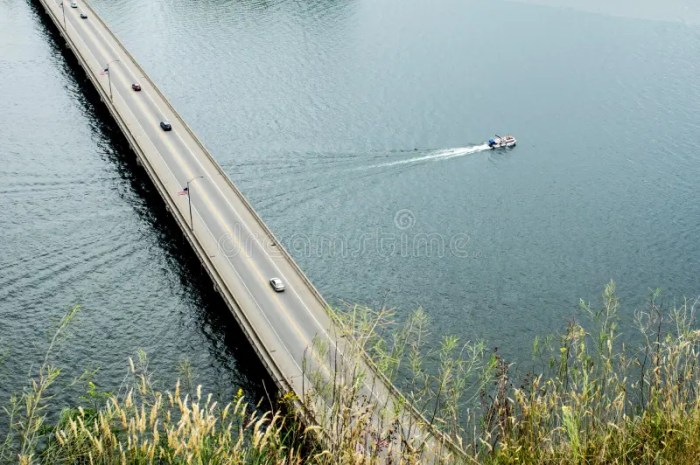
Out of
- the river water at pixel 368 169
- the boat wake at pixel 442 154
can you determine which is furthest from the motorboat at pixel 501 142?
the river water at pixel 368 169

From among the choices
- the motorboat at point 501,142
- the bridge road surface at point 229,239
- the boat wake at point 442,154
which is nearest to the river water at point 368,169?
the boat wake at point 442,154

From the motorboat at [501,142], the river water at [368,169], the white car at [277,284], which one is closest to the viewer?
the white car at [277,284]

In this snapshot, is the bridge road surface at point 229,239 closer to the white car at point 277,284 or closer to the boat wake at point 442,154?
the white car at point 277,284

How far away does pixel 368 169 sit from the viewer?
4542 inches

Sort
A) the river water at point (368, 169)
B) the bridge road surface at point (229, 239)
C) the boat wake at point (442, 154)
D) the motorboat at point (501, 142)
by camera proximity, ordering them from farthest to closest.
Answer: the motorboat at point (501, 142), the boat wake at point (442, 154), the river water at point (368, 169), the bridge road surface at point (229, 239)

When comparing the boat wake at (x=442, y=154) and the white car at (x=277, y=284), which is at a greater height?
the white car at (x=277, y=284)

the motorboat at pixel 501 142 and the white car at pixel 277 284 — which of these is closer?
the white car at pixel 277 284

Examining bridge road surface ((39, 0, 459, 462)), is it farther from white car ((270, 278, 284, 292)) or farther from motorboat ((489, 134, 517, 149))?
motorboat ((489, 134, 517, 149))

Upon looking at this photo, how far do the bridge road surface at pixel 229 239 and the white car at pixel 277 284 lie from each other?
2.09 feet

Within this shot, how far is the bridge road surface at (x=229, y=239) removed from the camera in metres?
73.4

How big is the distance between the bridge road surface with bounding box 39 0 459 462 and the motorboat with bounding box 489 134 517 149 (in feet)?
151

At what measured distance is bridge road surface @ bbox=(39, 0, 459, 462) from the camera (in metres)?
73.4

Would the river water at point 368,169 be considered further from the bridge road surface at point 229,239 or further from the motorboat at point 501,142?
the bridge road surface at point 229,239

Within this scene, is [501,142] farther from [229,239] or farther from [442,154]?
[229,239]
